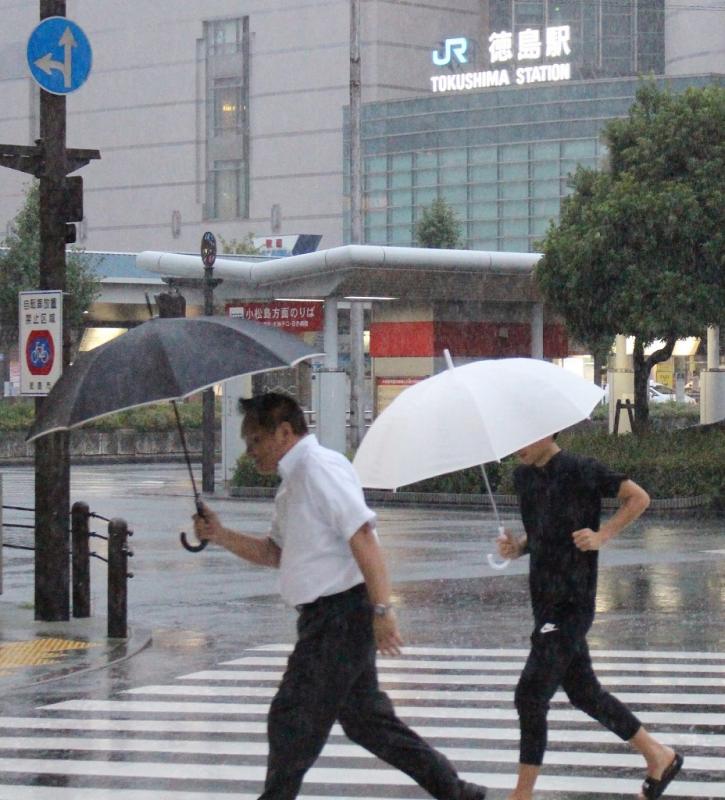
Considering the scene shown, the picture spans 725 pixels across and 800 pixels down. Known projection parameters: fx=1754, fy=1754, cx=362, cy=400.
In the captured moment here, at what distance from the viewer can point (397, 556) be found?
1991 centimetres

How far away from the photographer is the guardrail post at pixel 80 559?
14.3 metres

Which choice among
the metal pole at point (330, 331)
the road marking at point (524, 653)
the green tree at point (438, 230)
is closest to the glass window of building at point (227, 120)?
the green tree at point (438, 230)

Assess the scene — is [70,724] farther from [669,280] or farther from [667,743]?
[669,280]

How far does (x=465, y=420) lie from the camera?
7.11 metres

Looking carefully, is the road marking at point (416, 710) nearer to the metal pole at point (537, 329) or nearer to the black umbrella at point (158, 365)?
the black umbrella at point (158, 365)

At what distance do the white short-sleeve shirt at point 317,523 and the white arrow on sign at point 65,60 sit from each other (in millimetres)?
8069

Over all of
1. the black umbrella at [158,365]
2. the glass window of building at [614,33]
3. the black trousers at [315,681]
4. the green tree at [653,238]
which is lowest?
the black trousers at [315,681]

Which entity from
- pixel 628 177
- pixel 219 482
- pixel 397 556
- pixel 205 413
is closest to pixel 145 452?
pixel 219 482

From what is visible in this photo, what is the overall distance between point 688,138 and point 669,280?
2.60 meters

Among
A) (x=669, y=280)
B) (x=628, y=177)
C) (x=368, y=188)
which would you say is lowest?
(x=669, y=280)

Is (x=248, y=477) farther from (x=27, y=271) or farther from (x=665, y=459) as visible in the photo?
(x=27, y=271)

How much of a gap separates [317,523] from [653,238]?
2313cm

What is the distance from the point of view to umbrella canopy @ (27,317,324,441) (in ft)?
20.7

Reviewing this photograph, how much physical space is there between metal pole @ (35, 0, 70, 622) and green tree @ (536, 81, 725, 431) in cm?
1637
